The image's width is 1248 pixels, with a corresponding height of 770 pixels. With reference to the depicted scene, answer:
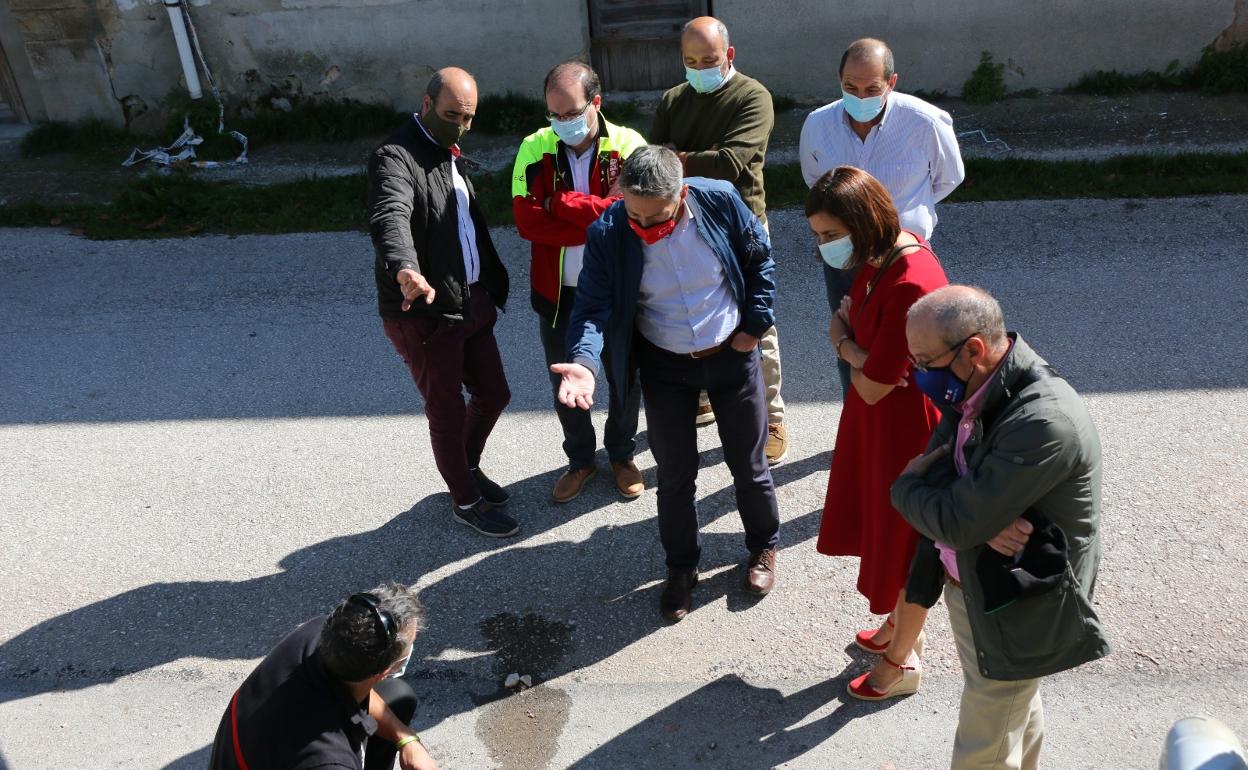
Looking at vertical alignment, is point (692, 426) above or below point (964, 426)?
below

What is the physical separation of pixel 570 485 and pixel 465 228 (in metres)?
1.31

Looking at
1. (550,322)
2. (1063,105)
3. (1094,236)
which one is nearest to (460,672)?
(550,322)

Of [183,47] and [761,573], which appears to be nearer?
[761,573]

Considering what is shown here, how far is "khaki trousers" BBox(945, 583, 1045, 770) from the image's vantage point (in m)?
2.80

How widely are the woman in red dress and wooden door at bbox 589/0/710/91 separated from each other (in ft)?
21.0

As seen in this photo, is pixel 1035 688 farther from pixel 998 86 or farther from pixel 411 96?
pixel 411 96

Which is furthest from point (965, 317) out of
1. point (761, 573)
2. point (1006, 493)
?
point (761, 573)

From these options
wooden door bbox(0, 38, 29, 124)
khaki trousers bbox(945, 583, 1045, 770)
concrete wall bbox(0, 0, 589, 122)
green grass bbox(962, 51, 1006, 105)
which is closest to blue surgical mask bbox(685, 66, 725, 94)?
khaki trousers bbox(945, 583, 1045, 770)

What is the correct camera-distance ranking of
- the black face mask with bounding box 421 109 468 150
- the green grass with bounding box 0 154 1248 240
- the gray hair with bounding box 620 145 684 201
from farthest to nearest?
1. the green grass with bounding box 0 154 1248 240
2. the black face mask with bounding box 421 109 468 150
3. the gray hair with bounding box 620 145 684 201

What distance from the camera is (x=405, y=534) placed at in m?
4.65

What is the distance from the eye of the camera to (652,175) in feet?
11.0

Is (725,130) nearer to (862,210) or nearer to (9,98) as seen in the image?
(862,210)

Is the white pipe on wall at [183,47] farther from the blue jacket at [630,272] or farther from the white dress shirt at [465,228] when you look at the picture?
the blue jacket at [630,272]

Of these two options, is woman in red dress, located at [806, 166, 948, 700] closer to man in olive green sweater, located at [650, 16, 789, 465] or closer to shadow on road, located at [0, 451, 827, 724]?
shadow on road, located at [0, 451, 827, 724]
